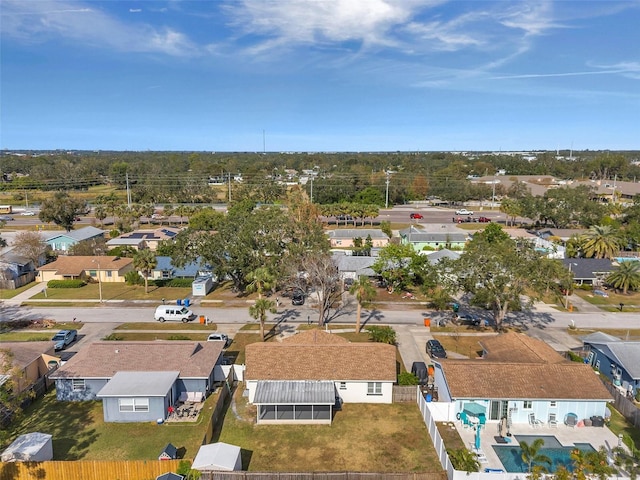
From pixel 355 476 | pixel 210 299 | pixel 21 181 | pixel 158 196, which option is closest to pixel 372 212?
pixel 210 299

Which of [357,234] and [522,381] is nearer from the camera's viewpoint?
[522,381]

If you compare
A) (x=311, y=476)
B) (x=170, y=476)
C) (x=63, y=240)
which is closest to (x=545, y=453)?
(x=311, y=476)

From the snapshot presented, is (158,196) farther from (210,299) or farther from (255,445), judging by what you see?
(255,445)

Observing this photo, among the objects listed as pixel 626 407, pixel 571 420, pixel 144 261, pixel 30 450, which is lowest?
pixel 571 420

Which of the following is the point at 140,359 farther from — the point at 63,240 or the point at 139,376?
the point at 63,240

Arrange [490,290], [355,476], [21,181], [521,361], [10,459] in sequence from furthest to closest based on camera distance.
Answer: [21,181] < [490,290] < [521,361] < [10,459] < [355,476]

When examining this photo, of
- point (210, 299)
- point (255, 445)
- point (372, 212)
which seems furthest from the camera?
point (372, 212)

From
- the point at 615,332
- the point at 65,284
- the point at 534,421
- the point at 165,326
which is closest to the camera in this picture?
the point at 534,421
